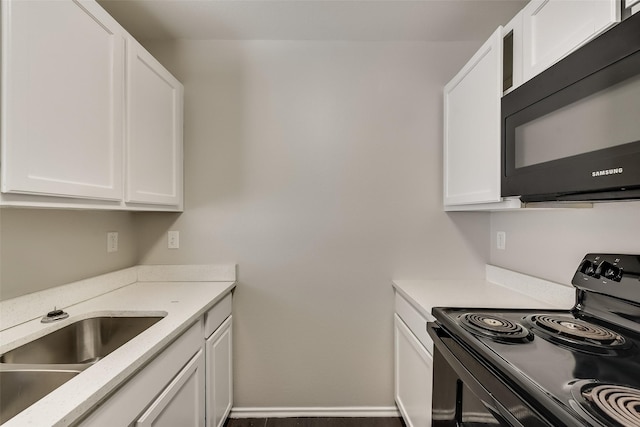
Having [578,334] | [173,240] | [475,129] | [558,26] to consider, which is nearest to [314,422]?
[173,240]

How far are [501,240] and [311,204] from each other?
1223 millimetres

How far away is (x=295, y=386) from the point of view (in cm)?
199

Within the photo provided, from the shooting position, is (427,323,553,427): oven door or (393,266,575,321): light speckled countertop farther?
(393,266,575,321): light speckled countertop

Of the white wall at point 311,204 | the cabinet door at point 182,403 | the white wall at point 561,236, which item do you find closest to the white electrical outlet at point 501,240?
the white wall at point 561,236

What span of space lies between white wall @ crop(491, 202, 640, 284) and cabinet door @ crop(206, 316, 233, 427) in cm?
175

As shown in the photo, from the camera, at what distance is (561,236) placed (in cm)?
146

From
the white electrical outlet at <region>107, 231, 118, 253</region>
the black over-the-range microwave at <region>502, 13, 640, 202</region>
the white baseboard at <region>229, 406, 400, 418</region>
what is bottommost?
the white baseboard at <region>229, 406, 400, 418</region>

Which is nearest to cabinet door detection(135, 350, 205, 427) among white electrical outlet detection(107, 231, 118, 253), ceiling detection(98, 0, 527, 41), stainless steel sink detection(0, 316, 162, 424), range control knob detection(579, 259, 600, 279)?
stainless steel sink detection(0, 316, 162, 424)

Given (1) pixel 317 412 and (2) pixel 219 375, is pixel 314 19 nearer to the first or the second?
(2) pixel 219 375

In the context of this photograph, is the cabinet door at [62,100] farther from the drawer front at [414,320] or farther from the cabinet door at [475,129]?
the cabinet door at [475,129]

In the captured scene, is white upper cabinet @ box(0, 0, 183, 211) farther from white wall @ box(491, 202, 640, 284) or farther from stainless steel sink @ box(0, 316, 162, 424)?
white wall @ box(491, 202, 640, 284)

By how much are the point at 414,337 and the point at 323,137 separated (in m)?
1.31

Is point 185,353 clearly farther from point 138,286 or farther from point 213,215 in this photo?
point 213,215

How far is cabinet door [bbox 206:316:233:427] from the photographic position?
1.57 metres
